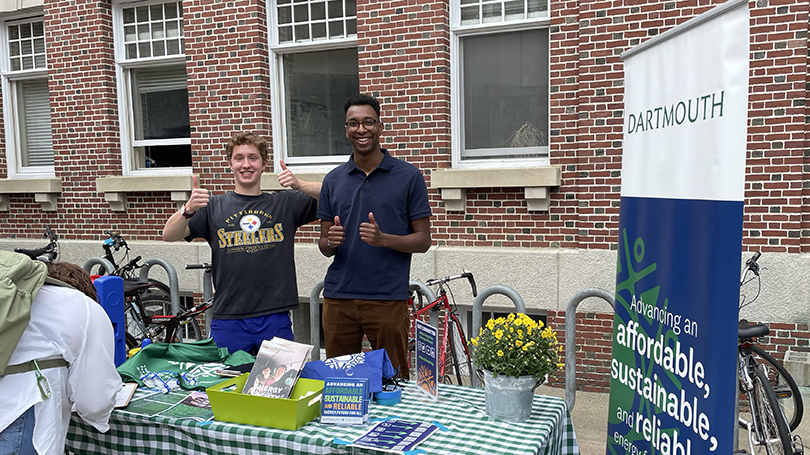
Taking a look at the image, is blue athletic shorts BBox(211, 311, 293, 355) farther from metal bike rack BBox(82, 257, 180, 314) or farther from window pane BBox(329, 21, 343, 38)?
window pane BBox(329, 21, 343, 38)

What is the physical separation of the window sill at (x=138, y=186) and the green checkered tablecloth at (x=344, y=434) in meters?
4.86

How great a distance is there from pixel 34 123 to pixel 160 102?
220 cm

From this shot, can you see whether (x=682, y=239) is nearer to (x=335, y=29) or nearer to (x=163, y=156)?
(x=335, y=29)

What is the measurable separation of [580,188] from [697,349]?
387 cm

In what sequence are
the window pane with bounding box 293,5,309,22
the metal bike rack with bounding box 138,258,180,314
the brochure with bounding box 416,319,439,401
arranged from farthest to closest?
the window pane with bounding box 293,5,309,22, the metal bike rack with bounding box 138,258,180,314, the brochure with bounding box 416,319,439,401

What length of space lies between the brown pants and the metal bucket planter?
1.05m

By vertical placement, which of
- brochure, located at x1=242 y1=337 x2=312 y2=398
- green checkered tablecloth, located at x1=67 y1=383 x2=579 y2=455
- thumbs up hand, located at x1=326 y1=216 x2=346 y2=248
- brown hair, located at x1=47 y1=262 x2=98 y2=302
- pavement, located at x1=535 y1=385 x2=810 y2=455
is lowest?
pavement, located at x1=535 y1=385 x2=810 y2=455

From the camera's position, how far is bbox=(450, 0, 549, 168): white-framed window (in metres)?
6.38

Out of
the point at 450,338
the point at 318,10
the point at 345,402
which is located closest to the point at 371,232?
the point at 345,402

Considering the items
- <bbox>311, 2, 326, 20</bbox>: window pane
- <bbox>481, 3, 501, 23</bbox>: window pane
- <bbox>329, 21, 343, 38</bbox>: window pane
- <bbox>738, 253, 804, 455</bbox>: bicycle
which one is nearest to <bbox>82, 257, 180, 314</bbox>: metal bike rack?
<bbox>329, 21, 343, 38</bbox>: window pane

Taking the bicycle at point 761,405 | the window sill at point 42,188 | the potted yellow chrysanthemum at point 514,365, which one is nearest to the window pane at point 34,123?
the window sill at point 42,188

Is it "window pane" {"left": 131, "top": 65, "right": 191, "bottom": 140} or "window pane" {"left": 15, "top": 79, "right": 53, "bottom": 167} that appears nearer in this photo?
"window pane" {"left": 131, "top": 65, "right": 191, "bottom": 140}

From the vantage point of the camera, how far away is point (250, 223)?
12.3 feet

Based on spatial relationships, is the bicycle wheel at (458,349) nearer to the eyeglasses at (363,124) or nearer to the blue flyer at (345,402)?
the eyeglasses at (363,124)
